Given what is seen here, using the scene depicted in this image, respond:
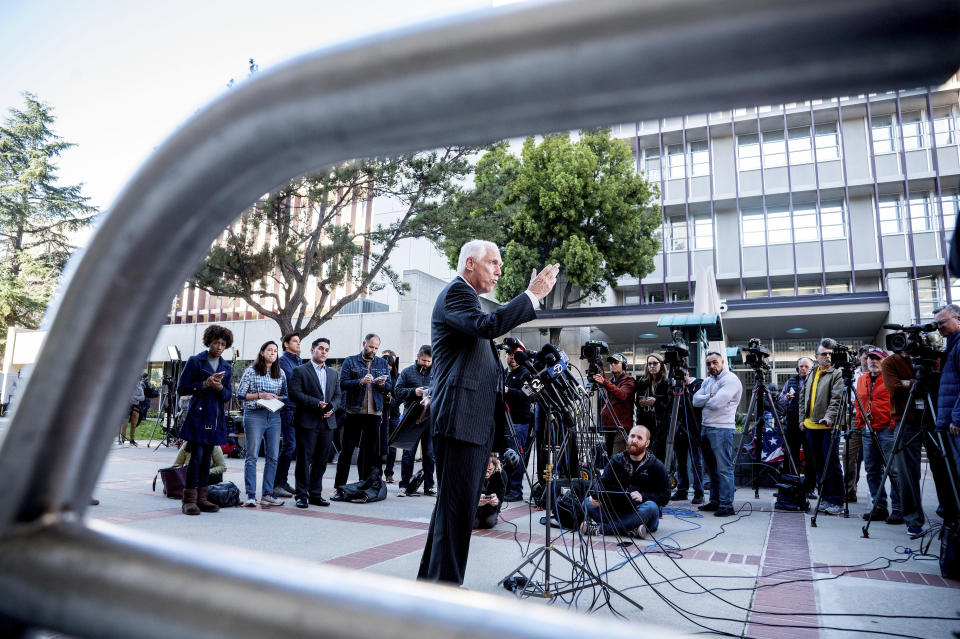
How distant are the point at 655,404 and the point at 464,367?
22.3ft

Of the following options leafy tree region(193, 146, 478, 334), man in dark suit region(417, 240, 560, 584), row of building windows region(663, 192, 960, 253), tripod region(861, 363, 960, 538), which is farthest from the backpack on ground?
row of building windows region(663, 192, 960, 253)

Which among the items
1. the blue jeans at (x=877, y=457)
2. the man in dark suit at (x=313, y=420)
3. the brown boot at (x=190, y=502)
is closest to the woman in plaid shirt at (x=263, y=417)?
the man in dark suit at (x=313, y=420)

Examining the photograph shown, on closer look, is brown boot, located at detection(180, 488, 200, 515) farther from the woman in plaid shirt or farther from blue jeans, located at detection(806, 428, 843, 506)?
blue jeans, located at detection(806, 428, 843, 506)

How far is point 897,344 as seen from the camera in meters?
6.51

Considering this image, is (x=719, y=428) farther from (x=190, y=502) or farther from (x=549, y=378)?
(x=190, y=502)

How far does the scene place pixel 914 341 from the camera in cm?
633

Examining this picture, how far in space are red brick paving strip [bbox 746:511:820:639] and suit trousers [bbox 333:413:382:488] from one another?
4.88 m

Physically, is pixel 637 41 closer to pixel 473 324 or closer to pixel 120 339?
pixel 120 339

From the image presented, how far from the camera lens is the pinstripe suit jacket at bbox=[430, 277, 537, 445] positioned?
3.28 meters

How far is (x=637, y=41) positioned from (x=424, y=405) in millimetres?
7482

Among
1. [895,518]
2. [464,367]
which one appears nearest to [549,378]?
[464,367]

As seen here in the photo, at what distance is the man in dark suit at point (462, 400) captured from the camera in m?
3.18

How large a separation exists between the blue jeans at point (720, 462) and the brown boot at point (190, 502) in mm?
6147

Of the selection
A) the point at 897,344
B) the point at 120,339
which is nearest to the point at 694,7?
the point at 120,339
